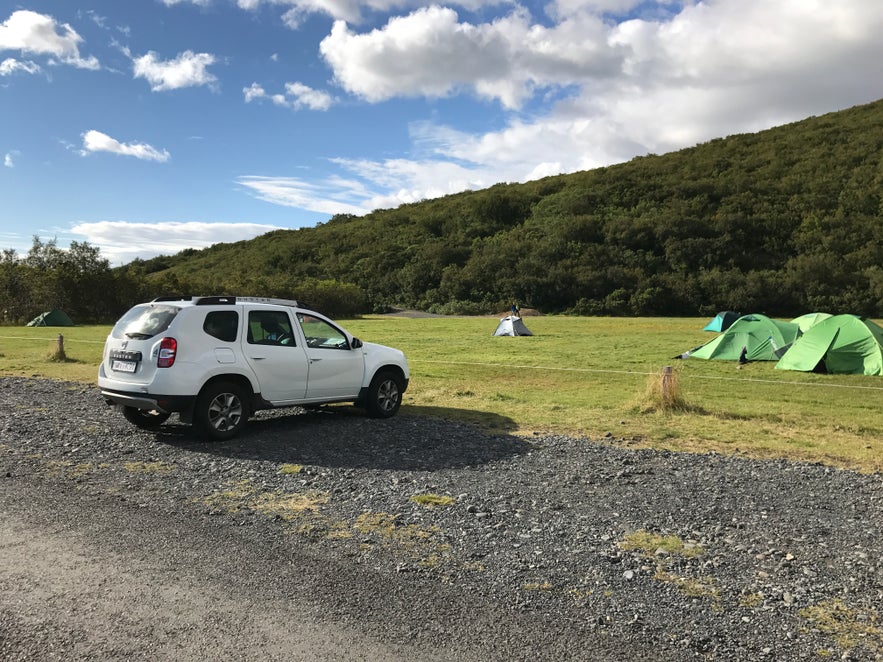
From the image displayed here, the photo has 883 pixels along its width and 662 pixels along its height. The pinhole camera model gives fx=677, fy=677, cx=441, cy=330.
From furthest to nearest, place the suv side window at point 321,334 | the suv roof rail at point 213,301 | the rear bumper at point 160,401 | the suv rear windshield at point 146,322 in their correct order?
the suv side window at point 321,334 < the suv roof rail at point 213,301 < the suv rear windshield at point 146,322 < the rear bumper at point 160,401

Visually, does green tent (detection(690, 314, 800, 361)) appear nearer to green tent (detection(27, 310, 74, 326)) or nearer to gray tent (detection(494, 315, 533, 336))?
gray tent (detection(494, 315, 533, 336))

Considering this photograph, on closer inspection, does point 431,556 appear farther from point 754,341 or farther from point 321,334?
point 754,341

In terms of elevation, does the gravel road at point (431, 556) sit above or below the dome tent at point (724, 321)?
below

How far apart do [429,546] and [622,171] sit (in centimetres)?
12961

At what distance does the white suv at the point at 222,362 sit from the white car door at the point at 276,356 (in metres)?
0.01

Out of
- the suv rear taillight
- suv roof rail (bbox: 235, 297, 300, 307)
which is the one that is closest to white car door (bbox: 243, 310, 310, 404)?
suv roof rail (bbox: 235, 297, 300, 307)

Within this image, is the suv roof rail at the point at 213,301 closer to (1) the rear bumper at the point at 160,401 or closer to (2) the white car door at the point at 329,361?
(2) the white car door at the point at 329,361

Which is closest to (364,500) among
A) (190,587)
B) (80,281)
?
(190,587)

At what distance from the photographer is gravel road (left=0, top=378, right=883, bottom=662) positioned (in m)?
3.42

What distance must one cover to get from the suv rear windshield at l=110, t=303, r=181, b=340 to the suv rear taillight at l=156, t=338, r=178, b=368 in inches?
9.0

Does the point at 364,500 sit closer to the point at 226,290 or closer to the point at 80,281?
the point at 80,281

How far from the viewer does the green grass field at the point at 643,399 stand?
913 cm

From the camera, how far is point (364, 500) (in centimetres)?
585

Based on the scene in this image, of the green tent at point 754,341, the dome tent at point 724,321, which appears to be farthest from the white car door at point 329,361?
the dome tent at point 724,321
